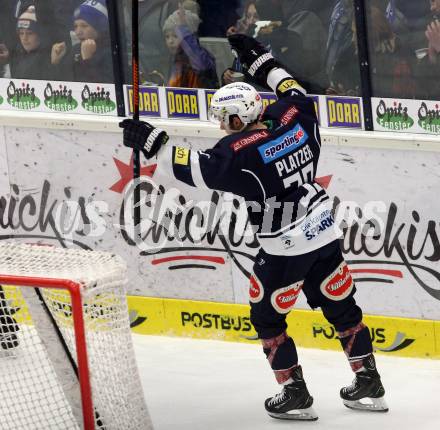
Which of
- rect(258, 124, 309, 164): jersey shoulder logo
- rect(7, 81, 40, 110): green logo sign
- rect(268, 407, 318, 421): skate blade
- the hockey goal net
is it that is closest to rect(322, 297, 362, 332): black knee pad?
rect(268, 407, 318, 421): skate blade

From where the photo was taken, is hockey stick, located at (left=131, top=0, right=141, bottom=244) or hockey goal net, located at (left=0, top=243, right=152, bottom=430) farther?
hockey stick, located at (left=131, top=0, right=141, bottom=244)

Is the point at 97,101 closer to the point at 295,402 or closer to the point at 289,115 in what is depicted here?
the point at 289,115

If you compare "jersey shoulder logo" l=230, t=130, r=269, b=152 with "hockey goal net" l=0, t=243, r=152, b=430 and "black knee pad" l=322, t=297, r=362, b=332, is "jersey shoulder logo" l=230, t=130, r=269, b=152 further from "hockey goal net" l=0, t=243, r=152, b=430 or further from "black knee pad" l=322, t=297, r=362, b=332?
"black knee pad" l=322, t=297, r=362, b=332

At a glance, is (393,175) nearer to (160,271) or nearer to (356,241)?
(356,241)

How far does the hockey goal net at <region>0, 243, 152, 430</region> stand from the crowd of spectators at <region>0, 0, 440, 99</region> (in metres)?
1.85

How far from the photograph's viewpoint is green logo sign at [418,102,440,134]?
22.3 ft

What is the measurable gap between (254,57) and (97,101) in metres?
1.56

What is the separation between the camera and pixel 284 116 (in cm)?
614

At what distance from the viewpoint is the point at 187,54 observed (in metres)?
7.46

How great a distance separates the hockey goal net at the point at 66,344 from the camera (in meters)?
5.64

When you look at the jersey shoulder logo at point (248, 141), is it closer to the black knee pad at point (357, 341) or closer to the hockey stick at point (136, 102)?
the hockey stick at point (136, 102)

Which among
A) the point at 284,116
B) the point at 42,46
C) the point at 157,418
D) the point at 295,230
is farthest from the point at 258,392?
the point at 42,46

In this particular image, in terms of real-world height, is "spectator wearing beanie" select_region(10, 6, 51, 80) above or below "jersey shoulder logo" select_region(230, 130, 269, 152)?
above

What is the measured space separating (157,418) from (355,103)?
2.06 meters
